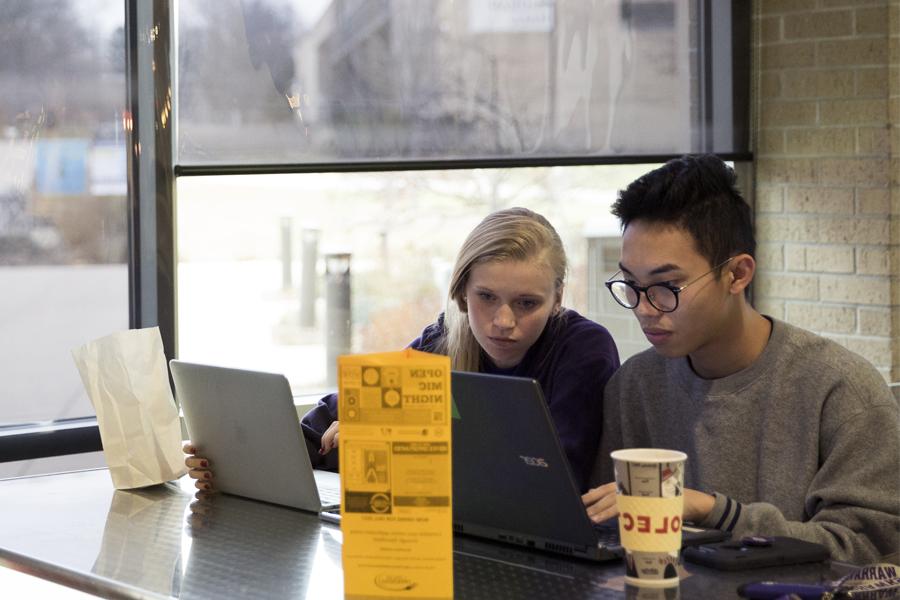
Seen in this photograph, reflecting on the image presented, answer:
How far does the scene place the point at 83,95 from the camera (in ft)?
9.43

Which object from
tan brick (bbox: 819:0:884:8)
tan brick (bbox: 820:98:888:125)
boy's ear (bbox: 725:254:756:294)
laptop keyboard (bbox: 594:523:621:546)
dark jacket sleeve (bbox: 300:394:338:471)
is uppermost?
tan brick (bbox: 819:0:884:8)

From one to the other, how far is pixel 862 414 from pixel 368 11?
1.94 metres

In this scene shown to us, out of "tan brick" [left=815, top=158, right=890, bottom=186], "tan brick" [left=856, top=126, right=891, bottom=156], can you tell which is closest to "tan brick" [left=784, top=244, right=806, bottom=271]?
"tan brick" [left=815, top=158, right=890, bottom=186]

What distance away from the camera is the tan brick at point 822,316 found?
362cm

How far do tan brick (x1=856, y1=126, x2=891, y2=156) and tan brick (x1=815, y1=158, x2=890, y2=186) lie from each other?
0.02m

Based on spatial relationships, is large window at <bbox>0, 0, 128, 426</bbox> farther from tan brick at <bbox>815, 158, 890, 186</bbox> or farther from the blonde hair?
tan brick at <bbox>815, 158, 890, 186</bbox>

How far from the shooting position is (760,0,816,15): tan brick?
12.0ft

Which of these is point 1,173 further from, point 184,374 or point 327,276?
point 184,374

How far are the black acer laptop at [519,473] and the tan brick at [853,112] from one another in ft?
7.49

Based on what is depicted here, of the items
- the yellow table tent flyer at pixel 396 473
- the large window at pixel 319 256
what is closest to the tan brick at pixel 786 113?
the large window at pixel 319 256

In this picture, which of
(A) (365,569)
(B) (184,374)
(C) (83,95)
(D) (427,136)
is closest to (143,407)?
(B) (184,374)

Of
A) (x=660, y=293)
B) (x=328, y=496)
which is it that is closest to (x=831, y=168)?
(x=660, y=293)

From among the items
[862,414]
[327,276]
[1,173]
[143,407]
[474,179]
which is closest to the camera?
[862,414]

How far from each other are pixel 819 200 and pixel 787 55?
45cm
